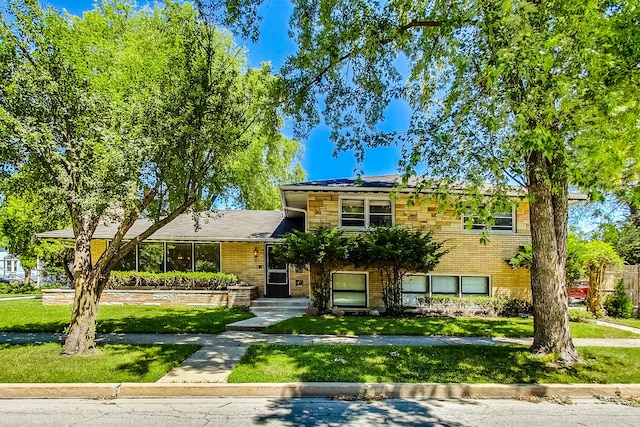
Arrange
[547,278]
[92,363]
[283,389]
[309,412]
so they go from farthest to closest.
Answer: [547,278], [92,363], [283,389], [309,412]

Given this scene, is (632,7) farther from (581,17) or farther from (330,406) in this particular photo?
(330,406)

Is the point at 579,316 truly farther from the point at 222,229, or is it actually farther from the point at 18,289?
the point at 18,289

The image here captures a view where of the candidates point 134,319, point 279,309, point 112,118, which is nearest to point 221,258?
point 279,309

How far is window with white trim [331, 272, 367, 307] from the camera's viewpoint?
14.1 meters

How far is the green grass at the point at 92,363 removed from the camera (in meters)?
6.19

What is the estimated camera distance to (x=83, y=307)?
757 centimetres

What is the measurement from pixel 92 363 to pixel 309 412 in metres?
→ 4.26

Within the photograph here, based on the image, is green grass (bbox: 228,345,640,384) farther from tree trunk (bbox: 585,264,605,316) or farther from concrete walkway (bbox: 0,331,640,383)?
tree trunk (bbox: 585,264,605,316)

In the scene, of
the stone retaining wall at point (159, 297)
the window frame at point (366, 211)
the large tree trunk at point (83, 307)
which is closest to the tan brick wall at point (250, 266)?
the stone retaining wall at point (159, 297)

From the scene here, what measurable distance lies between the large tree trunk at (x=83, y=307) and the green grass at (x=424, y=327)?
414cm

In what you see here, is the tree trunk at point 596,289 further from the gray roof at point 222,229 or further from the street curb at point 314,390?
the gray roof at point 222,229

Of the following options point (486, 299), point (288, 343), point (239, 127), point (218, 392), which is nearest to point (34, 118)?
point (239, 127)

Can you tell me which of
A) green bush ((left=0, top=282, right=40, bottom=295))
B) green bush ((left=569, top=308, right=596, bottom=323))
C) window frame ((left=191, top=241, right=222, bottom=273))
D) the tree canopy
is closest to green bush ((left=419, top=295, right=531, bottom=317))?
green bush ((left=569, top=308, right=596, bottom=323))

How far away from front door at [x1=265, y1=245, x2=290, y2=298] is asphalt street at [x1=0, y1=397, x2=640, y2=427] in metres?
11.7
